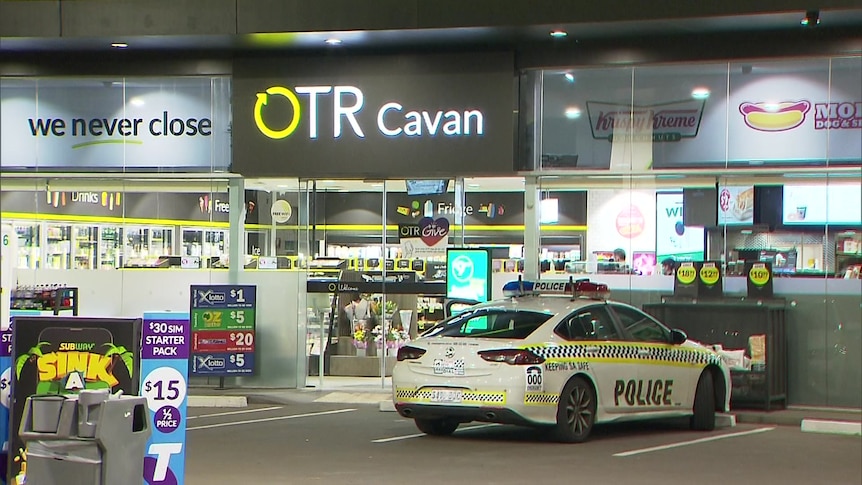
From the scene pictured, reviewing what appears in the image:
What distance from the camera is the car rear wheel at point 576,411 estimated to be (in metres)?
13.5

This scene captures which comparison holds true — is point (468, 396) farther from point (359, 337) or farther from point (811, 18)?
point (811, 18)

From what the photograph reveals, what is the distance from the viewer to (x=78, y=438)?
7477mm

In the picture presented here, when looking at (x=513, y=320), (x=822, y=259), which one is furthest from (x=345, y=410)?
(x=822, y=259)

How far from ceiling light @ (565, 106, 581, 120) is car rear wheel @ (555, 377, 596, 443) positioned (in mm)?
6178

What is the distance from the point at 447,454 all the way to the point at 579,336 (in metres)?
2.19

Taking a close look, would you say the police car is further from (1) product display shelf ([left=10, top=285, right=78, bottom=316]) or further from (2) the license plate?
(1) product display shelf ([left=10, top=285, right=78, bottom=316])

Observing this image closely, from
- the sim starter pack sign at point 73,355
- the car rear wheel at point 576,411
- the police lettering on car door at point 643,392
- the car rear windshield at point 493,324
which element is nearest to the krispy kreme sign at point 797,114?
the police lettering on car door at point 643,392

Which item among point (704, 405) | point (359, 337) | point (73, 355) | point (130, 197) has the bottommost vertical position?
point (704, 405)

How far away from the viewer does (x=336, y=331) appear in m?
20.1

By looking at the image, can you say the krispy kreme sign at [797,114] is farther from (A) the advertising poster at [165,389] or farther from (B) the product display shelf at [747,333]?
(A) the advertising poster at [165,389]

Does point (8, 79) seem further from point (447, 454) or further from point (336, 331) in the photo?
point (447, 454)

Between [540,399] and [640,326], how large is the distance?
225 centimetres

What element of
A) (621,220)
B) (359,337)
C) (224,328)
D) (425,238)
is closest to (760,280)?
(621,220)

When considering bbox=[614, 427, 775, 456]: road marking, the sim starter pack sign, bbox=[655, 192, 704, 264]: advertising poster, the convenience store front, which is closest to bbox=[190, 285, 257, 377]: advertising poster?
the convenience store front
